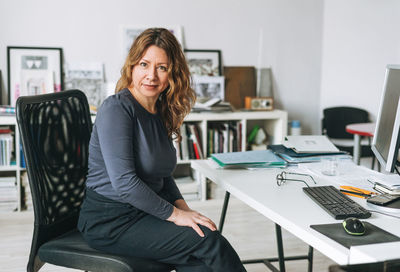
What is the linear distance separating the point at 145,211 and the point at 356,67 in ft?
11.0

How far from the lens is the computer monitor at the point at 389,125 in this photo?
1528mm

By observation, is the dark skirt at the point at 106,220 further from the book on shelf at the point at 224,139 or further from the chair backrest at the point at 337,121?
the chair backrest at the point at 337,121

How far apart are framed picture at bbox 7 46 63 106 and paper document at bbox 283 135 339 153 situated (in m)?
2.28

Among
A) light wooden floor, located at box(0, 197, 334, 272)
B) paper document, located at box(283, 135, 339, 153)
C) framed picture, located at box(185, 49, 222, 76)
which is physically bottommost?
light wooden floor, located at box(0, 197, 334, 272)

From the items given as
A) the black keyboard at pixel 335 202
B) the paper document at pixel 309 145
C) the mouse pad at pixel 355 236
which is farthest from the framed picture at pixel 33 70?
the mouse pad at pixel 355 236

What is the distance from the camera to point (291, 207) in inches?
57.9

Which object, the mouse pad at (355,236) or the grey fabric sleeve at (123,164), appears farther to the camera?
the grey fabric sleeve at (123,164)

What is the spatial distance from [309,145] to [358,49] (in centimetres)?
248

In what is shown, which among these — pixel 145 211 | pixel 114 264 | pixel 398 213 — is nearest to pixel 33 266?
pixel 114 264

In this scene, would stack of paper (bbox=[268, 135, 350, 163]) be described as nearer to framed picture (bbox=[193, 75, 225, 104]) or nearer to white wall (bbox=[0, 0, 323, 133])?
framed picture (bbox=[193, 75, 225, 104])

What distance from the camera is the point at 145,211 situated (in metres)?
1.55

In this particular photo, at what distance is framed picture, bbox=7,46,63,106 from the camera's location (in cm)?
368

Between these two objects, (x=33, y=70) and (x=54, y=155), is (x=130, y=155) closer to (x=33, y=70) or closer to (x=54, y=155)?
(x=54, y=155)

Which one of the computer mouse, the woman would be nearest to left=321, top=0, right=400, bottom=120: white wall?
the woman
